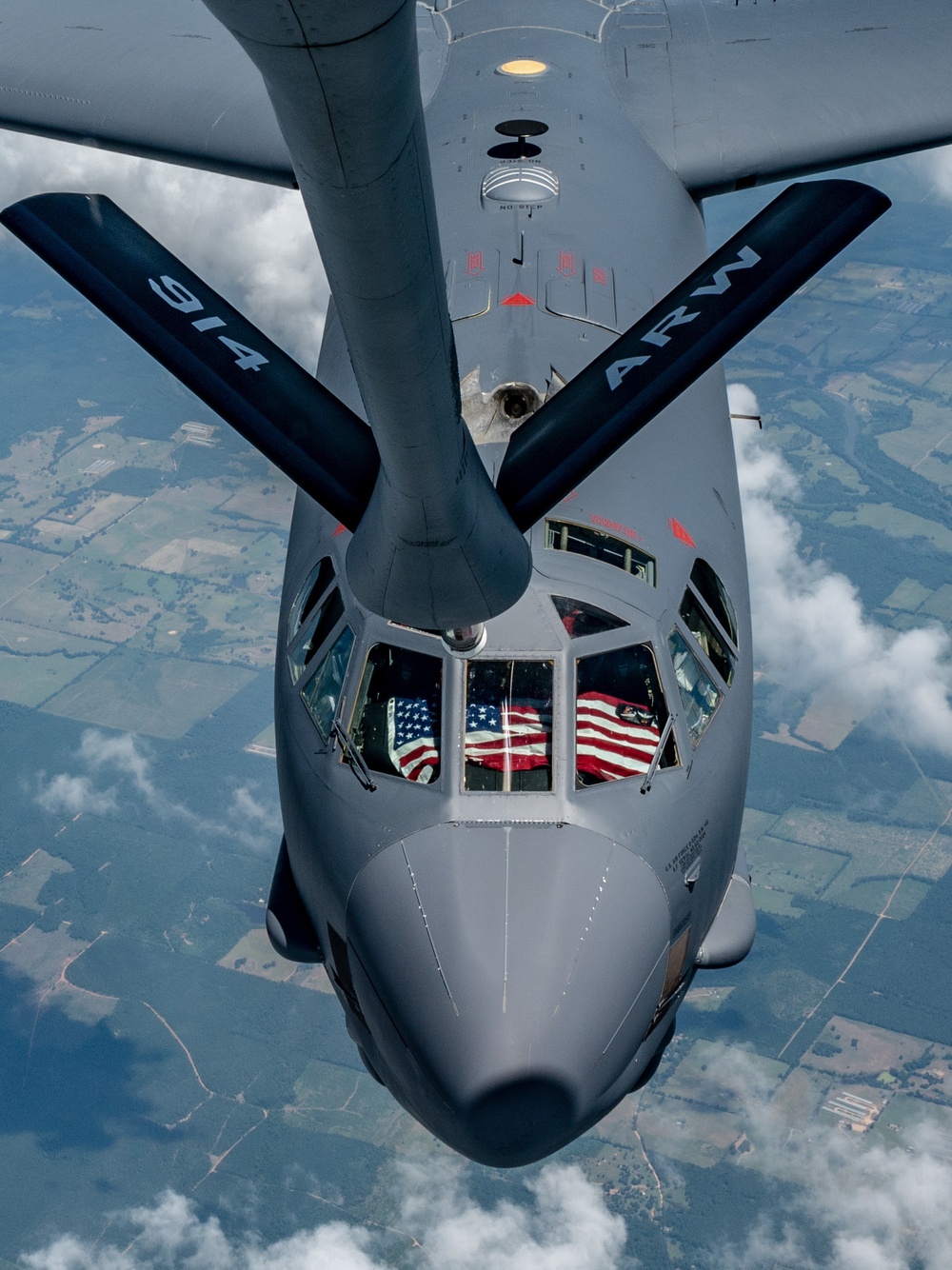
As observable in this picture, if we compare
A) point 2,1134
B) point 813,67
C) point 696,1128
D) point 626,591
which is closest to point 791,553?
point 696,1128

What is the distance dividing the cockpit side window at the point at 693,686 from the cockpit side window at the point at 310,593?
328cm

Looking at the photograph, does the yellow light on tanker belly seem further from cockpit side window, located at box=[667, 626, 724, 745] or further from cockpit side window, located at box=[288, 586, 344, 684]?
cockpit side window, located at box=[667, 626, 724, 745]

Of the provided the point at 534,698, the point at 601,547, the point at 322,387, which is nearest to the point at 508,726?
the point at 534,698

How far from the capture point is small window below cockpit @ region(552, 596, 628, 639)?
37.0 feet

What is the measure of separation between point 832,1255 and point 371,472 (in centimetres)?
10294

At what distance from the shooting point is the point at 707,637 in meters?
12.6

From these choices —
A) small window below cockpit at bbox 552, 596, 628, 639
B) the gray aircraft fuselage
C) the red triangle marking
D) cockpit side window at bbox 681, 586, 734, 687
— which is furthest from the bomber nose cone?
the red triangle marking

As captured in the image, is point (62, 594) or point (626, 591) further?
point (62, 594)

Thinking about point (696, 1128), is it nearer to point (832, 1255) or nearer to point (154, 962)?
point (832, 1255)

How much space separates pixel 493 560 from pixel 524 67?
1406 cm

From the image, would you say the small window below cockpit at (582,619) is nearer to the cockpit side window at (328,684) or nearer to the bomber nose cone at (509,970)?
the bomber nose cone at (509,970)

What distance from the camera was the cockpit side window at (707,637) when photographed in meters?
12.3

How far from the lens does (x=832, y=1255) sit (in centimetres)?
9650

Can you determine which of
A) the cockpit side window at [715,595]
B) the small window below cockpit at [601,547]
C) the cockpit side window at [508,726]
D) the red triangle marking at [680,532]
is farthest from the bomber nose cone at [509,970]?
the red triangle marking at [680,532]
